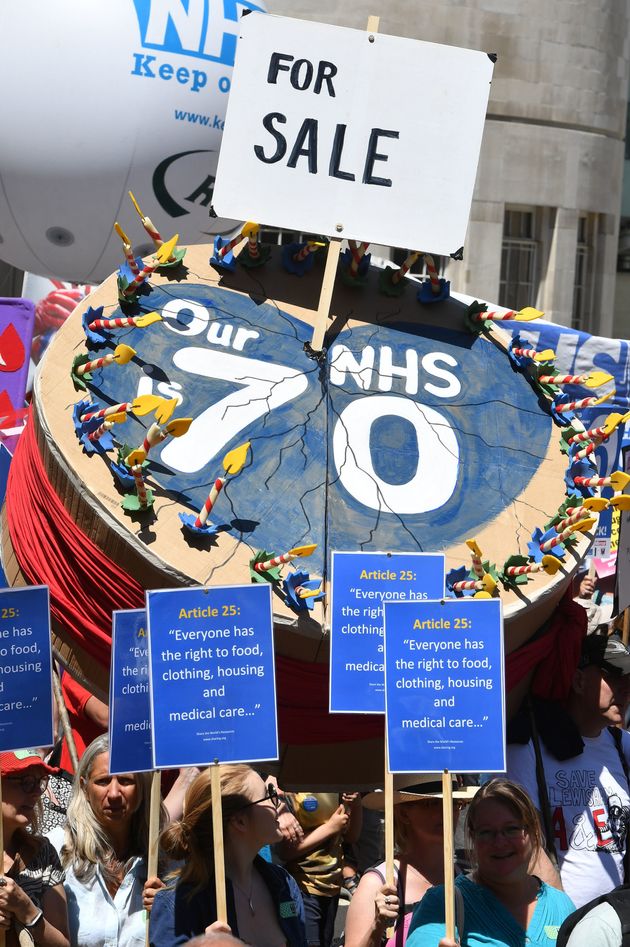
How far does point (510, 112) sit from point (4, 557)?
46.1 ft

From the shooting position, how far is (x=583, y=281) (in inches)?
778

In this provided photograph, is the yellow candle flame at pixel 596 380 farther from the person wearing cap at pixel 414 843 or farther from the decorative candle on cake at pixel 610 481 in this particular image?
the person wearing cap at pixel 414 843

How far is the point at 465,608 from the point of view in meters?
4.29

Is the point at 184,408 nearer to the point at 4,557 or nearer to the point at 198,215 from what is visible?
the point at 4,557

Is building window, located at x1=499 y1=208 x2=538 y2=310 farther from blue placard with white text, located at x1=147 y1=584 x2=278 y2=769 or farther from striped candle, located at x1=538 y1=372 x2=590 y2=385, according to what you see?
blue placard with white text, located at x1=147 y1=584 x2=278 y2=769

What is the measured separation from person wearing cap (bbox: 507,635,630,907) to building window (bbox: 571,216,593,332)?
1435 centimetres

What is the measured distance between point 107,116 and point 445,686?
3421 mm

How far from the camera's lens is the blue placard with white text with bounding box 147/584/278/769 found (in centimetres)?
415

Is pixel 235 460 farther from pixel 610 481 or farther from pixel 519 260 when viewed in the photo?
pixel 519 260

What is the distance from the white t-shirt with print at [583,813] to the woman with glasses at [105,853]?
4.73 ft

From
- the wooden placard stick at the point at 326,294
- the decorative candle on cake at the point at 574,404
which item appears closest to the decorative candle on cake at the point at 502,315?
the decorative candle on cake at the point at 574,404

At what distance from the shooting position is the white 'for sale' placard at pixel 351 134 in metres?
5.50

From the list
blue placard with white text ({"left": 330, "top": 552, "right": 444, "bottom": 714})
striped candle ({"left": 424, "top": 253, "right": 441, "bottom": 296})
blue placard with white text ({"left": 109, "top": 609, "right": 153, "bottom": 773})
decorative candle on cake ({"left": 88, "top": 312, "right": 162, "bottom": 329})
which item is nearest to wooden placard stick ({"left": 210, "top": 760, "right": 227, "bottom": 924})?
blue placard with white text ({"left": 109, "top": 609, "right": 153, "bottom": 773})

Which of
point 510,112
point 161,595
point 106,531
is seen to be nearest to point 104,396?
point 106,531
